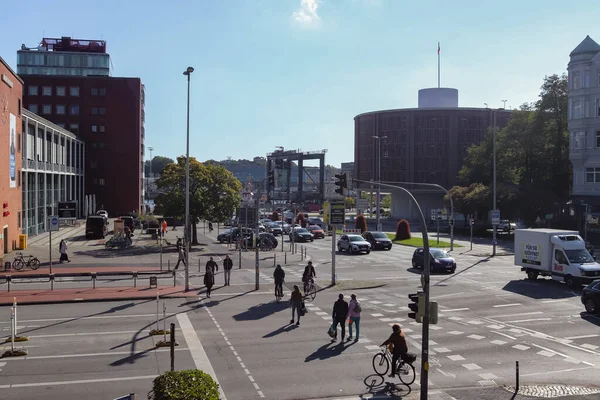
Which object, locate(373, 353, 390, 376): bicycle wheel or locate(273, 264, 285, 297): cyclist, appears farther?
locate(273, 264, 285, 297): cyclist

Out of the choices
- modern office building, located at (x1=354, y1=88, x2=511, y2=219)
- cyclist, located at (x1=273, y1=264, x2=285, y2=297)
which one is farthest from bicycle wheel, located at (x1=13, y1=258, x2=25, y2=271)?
modern office building, located at (x1=354, y1=88, x2=511, y2=219)

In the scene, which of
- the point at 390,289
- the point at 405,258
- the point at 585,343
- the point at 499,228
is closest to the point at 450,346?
the point at 585,343

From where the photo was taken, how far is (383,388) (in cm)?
1500

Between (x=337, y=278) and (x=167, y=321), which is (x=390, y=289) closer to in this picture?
(x=337, y=278)

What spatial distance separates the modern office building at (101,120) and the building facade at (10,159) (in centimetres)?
4237

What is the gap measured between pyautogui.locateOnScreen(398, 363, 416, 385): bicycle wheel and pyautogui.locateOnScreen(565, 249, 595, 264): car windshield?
18.4 metres

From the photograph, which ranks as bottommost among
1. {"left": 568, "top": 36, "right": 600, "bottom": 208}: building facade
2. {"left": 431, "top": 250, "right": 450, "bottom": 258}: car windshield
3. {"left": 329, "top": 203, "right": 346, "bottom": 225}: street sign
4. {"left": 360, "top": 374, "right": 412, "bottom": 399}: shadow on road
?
{"left": 360, "top": 374, "right": 412, "bottom": 399}: shadow on road

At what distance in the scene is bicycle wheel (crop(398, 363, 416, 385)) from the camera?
15.5m

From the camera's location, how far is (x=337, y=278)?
115 feet

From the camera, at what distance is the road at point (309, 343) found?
15.2 metres

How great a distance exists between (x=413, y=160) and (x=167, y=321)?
3735 inches

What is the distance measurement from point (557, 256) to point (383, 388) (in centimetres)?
2057

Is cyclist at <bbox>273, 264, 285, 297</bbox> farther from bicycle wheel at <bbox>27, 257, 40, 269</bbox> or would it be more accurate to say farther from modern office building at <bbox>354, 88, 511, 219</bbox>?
modern office building at <bbox>354, 88, 511, 219</bbox>

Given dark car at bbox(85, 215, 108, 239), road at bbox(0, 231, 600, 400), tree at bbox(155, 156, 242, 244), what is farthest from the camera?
dark car at bbox(85, 215, 108, 239)
